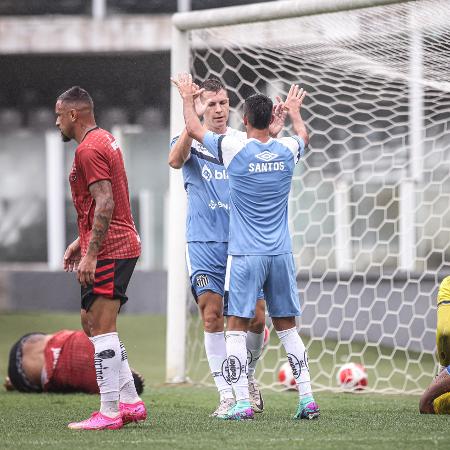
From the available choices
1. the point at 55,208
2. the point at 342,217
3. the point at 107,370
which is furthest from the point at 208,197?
the point at 55,208

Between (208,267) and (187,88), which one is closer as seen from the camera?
(187,88)

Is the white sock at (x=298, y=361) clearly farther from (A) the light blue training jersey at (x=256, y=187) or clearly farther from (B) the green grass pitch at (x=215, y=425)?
(A) the light blue training jersey at (x=256, y=187)

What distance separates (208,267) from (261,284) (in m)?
0.55

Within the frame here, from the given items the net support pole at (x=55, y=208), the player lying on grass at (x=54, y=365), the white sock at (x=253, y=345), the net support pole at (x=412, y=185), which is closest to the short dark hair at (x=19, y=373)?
the player lying on grass at (x=54, y=365)

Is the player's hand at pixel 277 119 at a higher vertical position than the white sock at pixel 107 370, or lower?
higher

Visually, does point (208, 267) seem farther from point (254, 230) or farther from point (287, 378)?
A: point (287, 378)

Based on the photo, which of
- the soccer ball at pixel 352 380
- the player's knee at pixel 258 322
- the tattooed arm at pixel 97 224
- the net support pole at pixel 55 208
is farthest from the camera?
the net support pole at pixel 55 208

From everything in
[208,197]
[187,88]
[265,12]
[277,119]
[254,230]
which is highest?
[265,12]

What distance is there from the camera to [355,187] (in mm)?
10984

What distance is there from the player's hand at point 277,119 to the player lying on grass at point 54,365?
214cm

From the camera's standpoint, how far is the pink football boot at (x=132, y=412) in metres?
6.03

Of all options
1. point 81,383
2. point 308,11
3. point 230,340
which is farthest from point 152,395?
point 308,11

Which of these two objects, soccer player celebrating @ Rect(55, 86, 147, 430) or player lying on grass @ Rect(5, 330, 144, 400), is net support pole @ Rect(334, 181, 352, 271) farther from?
soccer player celebrating @ Rect(55, 86, 147, 430)

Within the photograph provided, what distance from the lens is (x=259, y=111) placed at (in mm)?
6211
